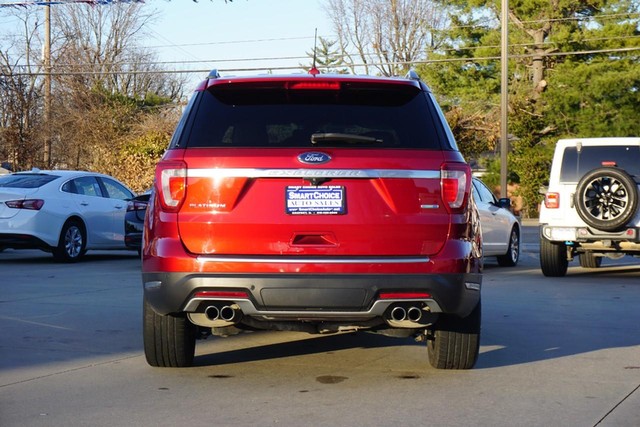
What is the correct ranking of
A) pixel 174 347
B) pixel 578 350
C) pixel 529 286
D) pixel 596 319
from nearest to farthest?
pixel 174 347 → pixel 578 350 → pixel 596 319 → pixel 529 286

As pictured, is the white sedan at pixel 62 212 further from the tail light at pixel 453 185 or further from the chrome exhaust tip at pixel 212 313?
the tail light at pixel 453 185

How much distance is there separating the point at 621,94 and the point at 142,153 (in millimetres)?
18931

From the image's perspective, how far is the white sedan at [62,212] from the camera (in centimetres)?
1648

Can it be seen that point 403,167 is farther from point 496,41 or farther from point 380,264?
point 496,41

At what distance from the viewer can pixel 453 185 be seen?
6395mm

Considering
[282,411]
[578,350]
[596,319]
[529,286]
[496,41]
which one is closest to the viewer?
[282,411]

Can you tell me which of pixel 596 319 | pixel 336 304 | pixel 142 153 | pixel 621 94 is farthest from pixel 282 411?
pixel 621 94

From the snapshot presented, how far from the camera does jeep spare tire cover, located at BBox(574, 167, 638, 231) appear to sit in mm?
13766

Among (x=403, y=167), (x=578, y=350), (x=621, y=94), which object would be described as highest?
(x=621, y=94)

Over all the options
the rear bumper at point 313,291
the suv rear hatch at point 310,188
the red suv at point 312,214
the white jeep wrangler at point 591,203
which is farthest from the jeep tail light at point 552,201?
the rear bumper at point 313,291

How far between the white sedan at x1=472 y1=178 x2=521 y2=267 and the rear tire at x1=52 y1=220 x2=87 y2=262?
20.7 feet

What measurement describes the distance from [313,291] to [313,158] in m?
0.77

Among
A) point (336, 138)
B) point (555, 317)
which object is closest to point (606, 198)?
point (555, 317)

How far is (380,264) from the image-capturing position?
6.21 m
